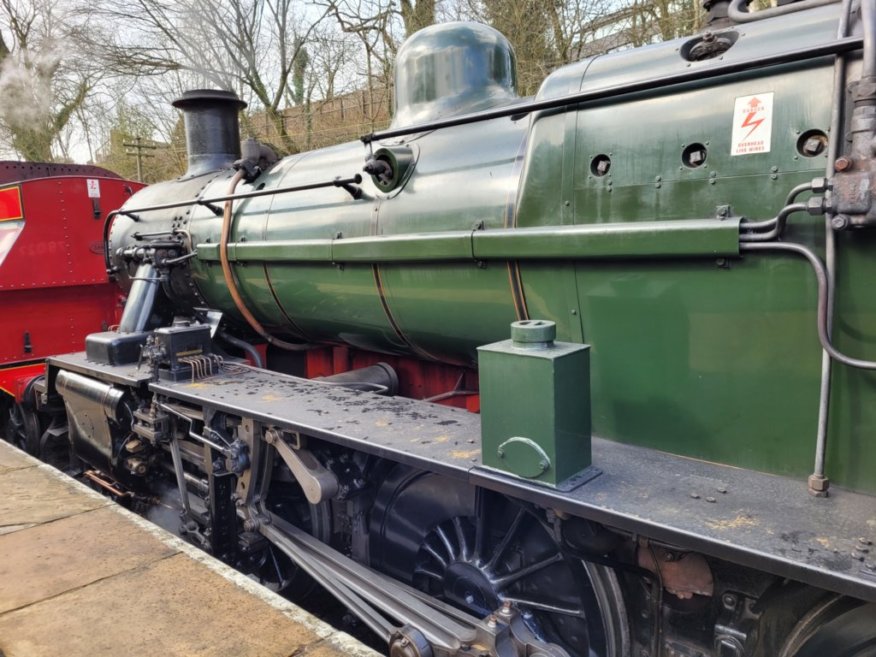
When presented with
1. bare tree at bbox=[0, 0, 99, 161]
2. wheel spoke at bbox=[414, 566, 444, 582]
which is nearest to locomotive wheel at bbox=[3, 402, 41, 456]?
wheel spoke at bbox=[414, 566, 444, 582]

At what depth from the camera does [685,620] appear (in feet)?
5.98

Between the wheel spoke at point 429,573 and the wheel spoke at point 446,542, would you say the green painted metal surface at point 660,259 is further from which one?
the wheel spoke at point 429,573

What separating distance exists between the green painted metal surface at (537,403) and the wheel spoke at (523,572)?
0.46 metres

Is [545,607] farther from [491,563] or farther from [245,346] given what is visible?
[245,346]

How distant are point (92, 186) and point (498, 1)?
8.48m

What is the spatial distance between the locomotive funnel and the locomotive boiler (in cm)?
189

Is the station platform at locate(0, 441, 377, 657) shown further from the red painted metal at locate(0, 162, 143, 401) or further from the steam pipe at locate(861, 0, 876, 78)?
the red painted metal at locate(0, 162, 143, 401)

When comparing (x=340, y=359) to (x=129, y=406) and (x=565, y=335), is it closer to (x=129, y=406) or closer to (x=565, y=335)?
(x=129, y=406)

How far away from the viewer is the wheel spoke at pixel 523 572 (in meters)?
2.13

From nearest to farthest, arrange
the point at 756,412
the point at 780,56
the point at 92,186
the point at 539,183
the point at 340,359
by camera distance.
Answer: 1. the point at 780,56
2. the point at 756,412
3. the point at 539,183
4. the point at 340,359
5. the point at 92,186

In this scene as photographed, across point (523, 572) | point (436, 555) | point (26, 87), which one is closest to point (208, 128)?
point (436, 555)

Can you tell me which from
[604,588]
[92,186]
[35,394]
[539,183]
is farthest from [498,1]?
A: [604,588]

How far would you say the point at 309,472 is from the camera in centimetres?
265

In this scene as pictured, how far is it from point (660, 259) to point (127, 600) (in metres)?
2.22
